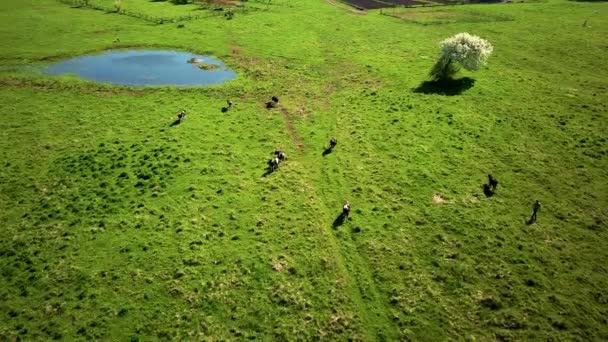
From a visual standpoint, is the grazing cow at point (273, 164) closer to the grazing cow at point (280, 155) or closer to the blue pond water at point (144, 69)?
the grazing cow at point (280, 155)

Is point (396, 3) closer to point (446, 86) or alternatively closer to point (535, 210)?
point (446, 86)

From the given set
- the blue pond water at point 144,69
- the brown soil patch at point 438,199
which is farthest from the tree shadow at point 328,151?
the blue pond water at point 144,69

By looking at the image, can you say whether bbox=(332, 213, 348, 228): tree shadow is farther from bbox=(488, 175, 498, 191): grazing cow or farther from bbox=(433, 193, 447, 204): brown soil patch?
bbox=(488, 175, 498, 191): grazing cow

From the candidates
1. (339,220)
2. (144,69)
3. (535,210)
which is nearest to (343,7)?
(144,69)

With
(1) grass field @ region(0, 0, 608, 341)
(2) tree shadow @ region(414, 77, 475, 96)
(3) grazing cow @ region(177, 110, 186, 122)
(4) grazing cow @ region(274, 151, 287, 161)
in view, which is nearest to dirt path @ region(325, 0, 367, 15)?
(1) grass field @ region(0, 0, 608, 341)

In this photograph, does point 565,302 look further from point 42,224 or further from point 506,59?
point 506,59

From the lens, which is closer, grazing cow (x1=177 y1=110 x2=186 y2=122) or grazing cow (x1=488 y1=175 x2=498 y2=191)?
grazing cow (x1=488 y1=175 x2=498 y2=191)
